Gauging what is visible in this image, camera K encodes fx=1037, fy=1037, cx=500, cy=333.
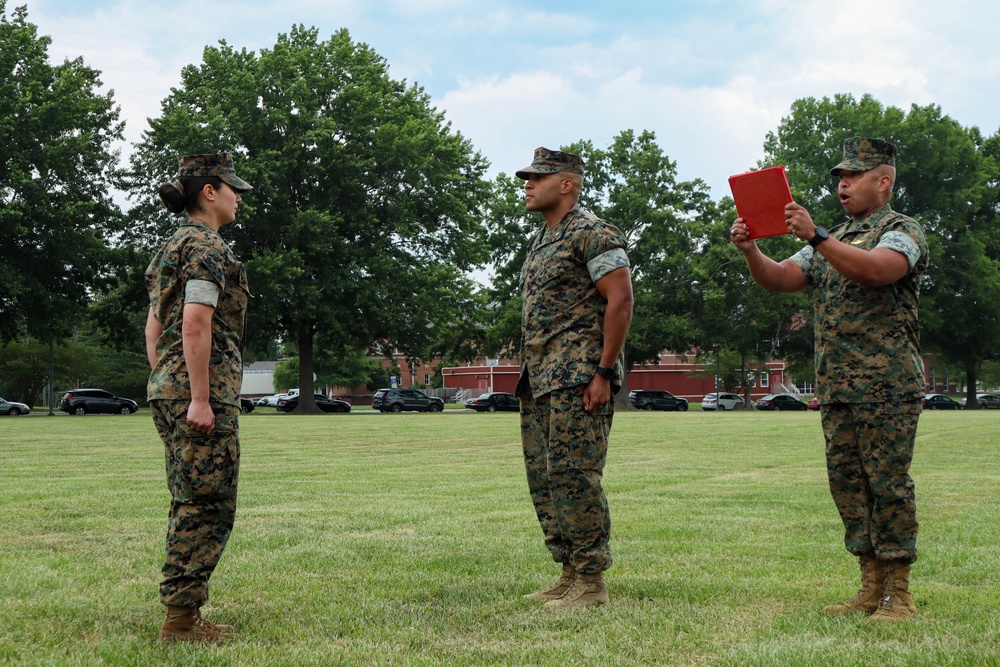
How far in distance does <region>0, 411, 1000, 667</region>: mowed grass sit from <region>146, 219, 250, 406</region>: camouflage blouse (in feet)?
3.87

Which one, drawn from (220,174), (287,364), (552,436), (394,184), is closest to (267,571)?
(552,436)

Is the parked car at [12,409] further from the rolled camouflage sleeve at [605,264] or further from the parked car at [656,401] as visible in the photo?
the rolled camouflage sleeve at [605,264]

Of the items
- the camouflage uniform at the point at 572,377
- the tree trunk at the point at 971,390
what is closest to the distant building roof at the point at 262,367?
the tree trunk at the point at 971,390

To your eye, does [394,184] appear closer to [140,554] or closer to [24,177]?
[24,177]

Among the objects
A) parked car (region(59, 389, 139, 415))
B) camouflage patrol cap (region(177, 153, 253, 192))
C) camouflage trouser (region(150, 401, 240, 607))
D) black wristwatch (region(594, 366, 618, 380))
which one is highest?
camouflage patrol cap (region(177, 153, 253, 192))

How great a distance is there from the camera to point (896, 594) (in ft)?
16.9

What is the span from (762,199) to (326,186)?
143 ft

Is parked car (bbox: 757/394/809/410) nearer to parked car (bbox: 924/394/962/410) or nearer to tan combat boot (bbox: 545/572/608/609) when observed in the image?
parked car (bbox: 924/394/962/410)

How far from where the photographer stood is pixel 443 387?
3969 inches

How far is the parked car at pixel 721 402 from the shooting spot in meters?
65.3

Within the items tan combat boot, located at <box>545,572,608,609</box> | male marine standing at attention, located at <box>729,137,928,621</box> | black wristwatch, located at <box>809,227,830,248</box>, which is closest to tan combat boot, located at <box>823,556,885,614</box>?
male marine standing at attention, located at <box>729,137,928,621</box>

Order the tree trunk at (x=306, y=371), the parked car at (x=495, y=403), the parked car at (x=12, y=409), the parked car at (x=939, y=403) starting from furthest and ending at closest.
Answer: the parked car at (x=939, y=403), the parked car at (x=495, y=403), the parked car at (x=12, y=409), the tree trunk at (x=306, y=371)

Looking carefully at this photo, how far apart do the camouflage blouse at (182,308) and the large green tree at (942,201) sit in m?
54.8

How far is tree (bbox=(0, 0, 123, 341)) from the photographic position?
39.2 metres
